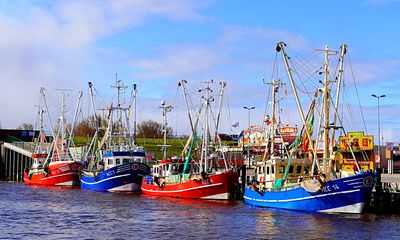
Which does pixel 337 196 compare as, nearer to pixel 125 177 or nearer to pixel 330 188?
pixel 330 188

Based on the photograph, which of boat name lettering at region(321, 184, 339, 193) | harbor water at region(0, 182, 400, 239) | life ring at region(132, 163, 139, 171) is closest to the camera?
harbor water at region(0, 182, 400, 239)

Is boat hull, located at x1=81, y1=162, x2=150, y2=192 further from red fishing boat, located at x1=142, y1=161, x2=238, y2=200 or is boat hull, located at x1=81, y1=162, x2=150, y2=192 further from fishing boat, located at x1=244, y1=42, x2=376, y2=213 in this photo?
fishing boat, located at x1=244, y1=42, x2=376, y2=213

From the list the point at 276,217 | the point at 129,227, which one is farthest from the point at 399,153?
the point at 129,227

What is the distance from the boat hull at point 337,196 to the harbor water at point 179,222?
82 centimetres

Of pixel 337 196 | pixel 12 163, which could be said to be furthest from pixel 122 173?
pixel 12 163

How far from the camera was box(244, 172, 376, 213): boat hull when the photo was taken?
47594 millimetres

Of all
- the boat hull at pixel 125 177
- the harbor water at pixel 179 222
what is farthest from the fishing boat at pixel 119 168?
the harbor water at pixel 179 222

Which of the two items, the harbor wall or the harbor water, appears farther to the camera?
the harbor wall

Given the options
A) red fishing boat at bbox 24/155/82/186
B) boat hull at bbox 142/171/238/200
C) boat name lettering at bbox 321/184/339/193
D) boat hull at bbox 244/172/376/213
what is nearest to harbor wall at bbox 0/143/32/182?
red fishing boat at bbox 24/155/82/186

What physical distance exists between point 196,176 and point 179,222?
2166cm

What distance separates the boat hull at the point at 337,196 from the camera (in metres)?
47.6

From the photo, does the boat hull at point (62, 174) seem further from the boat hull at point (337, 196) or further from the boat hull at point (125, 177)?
the boat hull at point (337, 196)

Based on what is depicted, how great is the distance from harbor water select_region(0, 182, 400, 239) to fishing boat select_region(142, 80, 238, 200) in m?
3.30

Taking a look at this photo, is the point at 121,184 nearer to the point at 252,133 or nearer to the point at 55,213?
the point at 55,213
